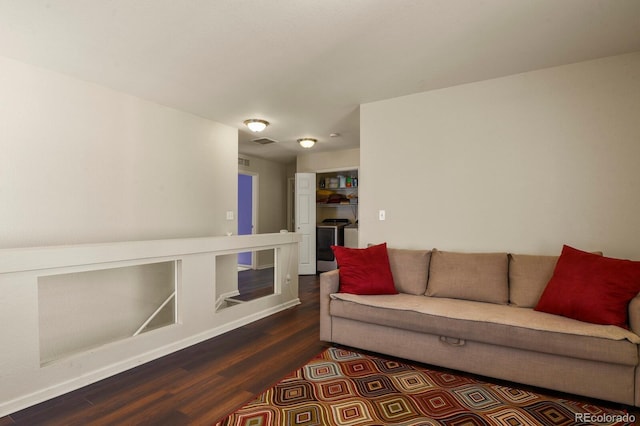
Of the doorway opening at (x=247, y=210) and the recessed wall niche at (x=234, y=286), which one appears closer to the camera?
the recessed wall niche at (x=234, y=286)

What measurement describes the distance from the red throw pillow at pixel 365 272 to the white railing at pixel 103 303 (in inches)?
49.6

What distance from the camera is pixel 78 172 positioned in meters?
2.99

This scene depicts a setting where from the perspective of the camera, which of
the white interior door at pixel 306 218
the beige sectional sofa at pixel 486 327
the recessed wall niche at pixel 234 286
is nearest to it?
the beige sectional sofa at pixel 486 327

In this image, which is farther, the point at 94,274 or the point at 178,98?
the point at 178,98

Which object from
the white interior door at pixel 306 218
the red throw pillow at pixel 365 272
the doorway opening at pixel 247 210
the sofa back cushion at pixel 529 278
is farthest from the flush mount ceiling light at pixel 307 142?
the sofa back cushion at pixel 529 278

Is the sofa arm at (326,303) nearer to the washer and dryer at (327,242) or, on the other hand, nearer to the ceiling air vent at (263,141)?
the ceiling air vent at (263,141)

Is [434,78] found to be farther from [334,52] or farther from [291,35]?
[291,35]

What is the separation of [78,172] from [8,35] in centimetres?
114

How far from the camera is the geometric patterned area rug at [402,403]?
182 centimetres

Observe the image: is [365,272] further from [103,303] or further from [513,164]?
[103,303]

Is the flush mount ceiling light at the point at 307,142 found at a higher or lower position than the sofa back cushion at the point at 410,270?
higher

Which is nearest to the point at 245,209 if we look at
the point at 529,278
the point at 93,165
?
the point at 93,165

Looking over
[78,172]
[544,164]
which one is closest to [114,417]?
[78,172]

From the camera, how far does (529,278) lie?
102 inches
